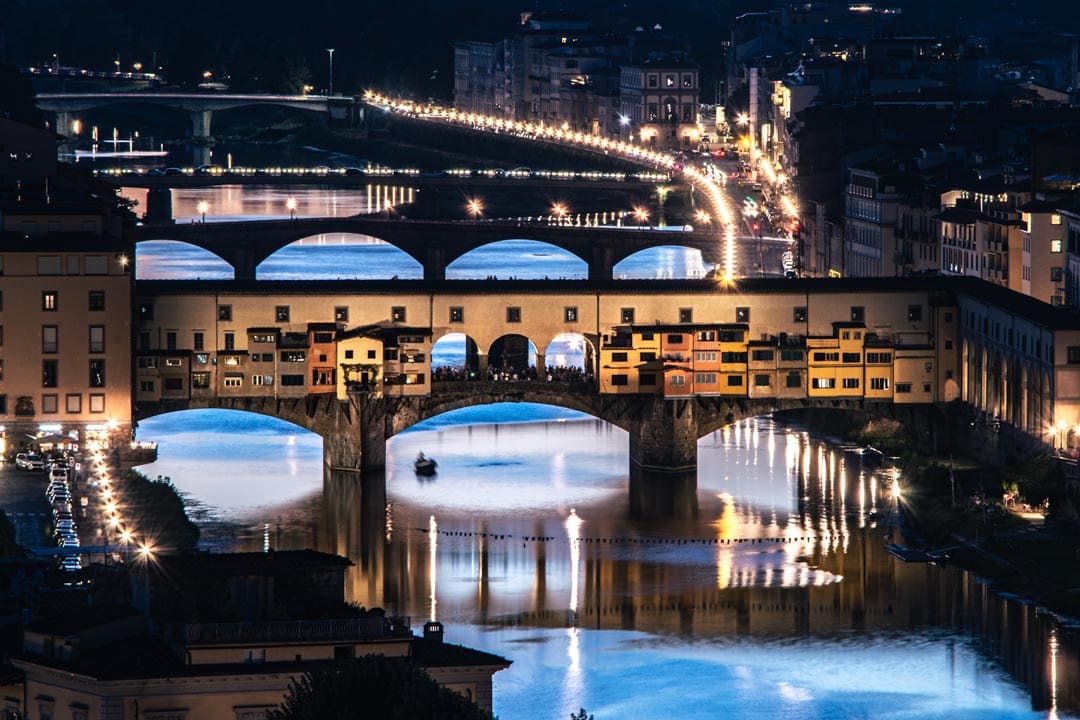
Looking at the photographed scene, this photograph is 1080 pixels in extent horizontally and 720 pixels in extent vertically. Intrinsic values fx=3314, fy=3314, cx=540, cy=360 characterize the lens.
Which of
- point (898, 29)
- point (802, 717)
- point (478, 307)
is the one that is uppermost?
point (898, 29)

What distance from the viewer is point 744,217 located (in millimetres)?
97750

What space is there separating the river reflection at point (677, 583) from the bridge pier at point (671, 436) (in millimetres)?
540

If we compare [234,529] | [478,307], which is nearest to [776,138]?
[478,307]

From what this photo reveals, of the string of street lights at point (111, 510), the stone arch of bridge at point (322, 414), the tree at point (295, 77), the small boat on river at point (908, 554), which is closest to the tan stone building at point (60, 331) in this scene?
the string of street lights at point (111, 510)

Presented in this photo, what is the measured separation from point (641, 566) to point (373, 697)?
22.4m

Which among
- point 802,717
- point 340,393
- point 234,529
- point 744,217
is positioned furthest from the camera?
point 744,217

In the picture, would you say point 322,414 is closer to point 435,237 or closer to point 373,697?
point 373,697

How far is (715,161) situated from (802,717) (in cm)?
7310

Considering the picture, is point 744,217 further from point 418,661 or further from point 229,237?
point 418,661

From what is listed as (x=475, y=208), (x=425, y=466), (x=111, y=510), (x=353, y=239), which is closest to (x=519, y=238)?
(x=353, y=239)

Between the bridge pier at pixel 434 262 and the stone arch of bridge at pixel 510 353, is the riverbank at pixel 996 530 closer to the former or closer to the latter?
the stone arch of bridge at pixel 510 353

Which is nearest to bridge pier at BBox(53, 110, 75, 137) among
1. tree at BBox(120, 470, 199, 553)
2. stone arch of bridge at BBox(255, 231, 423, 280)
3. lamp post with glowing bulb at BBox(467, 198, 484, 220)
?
lamp post with glowing bulb at BBox(467, 198, 484, 220)

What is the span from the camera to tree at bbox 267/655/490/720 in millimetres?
27547

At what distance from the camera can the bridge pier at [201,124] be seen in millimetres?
146750
